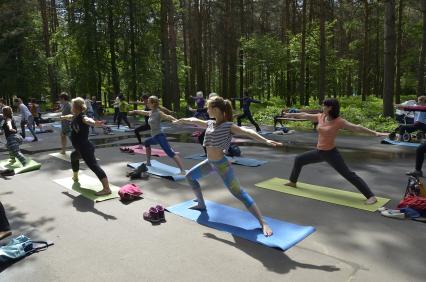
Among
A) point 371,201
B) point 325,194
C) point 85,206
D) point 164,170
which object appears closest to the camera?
point 371,201

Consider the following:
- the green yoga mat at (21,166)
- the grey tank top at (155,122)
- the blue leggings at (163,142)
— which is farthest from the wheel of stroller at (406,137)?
the green yoga mat at (21,166)

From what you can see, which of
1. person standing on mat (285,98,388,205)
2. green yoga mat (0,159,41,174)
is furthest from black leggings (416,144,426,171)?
green yoga mat (0,159,41,174)

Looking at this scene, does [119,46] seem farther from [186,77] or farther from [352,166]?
[352,166]

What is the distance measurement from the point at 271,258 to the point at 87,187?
15.4 ft

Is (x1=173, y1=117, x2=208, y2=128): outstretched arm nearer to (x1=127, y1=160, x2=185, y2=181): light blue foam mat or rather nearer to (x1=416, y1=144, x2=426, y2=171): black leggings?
(x1=127, y1=160, x2=185, y2=181): light blue foam mat

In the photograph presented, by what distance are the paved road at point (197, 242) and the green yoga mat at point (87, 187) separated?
19cm

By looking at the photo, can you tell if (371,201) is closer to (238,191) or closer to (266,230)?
(266,230)

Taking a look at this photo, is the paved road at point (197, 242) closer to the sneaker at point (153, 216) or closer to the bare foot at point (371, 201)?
the sneaker at point (153, 216)

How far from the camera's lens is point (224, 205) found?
6320mm

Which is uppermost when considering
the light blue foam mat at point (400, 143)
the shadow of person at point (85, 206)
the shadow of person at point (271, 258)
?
the light blue foam mat at point (400, 143)

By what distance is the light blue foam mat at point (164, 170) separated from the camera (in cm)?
826

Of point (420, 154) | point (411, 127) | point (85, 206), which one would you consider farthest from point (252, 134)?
point (411, 127)

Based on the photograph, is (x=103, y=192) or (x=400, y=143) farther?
(x=400, y=143)

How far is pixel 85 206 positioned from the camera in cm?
657
